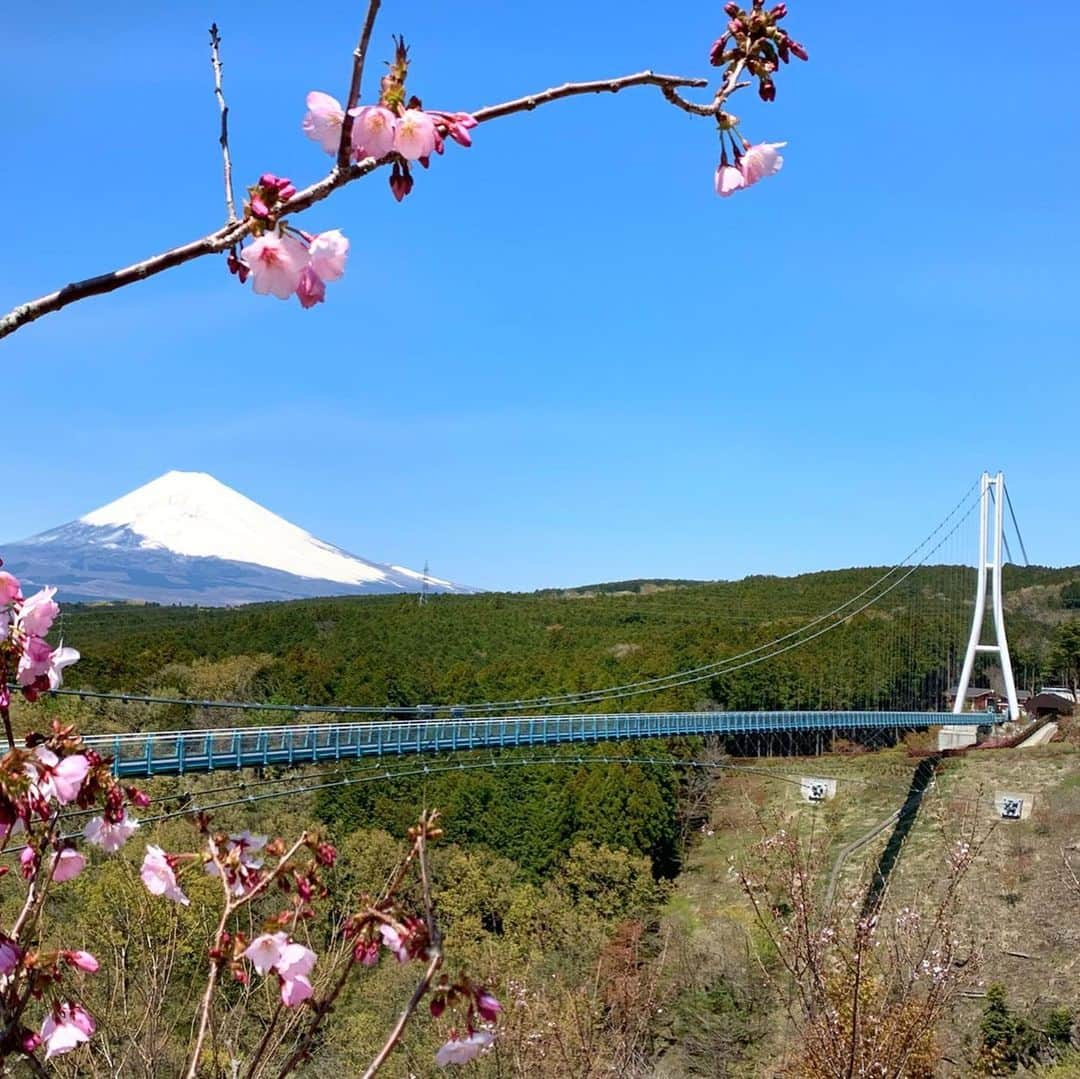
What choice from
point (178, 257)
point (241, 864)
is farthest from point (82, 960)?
point (178, 257)

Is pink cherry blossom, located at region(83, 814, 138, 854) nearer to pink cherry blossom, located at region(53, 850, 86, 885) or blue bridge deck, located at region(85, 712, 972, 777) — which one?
pink cherry blossom, located at region(53, 850, 86, 885)

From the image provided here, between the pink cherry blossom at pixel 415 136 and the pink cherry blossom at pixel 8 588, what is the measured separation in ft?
2.20

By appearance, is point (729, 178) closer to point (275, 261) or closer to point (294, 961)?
point (275, 261)

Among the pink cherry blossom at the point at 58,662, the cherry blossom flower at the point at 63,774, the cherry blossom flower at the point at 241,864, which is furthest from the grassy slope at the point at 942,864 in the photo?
the cherry blossom flower at the point at 63,774

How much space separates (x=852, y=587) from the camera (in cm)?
5181

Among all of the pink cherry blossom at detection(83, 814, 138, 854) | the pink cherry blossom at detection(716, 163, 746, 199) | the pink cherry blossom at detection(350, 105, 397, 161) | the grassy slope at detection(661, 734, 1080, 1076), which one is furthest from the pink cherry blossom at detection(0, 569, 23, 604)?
the grassy slope at detection(661, 734, 1080, 1076)

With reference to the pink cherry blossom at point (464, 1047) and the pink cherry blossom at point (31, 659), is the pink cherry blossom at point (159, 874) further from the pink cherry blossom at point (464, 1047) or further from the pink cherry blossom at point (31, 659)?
the pink cherry blossom at point (464, 1047)

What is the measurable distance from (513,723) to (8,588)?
2125cm

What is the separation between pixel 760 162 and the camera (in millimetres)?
1102

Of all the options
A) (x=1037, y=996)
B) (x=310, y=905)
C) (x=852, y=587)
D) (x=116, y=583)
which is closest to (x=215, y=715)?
(x=1037, y=996)

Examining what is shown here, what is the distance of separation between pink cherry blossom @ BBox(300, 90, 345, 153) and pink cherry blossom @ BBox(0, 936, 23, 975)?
0.85 meters

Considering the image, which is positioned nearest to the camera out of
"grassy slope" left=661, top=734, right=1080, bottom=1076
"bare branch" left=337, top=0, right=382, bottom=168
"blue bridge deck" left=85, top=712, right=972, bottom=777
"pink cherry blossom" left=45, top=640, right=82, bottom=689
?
"bare branch" left=337, top=0, right=382, bottom=168

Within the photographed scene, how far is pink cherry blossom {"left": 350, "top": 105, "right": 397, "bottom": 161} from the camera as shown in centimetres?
82

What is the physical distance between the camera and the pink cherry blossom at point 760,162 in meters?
1.10
